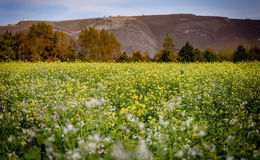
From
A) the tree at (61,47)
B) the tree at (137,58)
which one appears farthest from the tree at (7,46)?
the tree at (137,58)

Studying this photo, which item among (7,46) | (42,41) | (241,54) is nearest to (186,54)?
(241,54)

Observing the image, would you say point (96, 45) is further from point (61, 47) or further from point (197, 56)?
point (197, 56)

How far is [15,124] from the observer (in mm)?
3719

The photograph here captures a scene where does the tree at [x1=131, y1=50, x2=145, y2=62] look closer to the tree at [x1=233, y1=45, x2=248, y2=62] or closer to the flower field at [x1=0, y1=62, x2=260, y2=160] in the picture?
the tree at [x1=233, y1=45, x2=248, y2=62]

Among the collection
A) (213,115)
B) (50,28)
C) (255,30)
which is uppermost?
(255,30)

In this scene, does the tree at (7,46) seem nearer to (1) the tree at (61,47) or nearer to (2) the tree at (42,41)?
(2) the tree at (42,41)

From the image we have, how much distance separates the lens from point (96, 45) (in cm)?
4069

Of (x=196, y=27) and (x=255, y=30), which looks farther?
(x=196, y=27)

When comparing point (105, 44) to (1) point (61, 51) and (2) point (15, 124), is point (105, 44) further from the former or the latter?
(2) point (15, 124)

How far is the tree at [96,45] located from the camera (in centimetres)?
4012

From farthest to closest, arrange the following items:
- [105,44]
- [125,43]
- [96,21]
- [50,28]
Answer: [96,21], [125,43], [105,44], [50,28]

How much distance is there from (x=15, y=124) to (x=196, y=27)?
184400 millimetres

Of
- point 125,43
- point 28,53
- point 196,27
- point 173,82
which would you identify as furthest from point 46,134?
point 196,27

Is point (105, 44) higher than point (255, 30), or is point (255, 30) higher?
point (255, 30)
